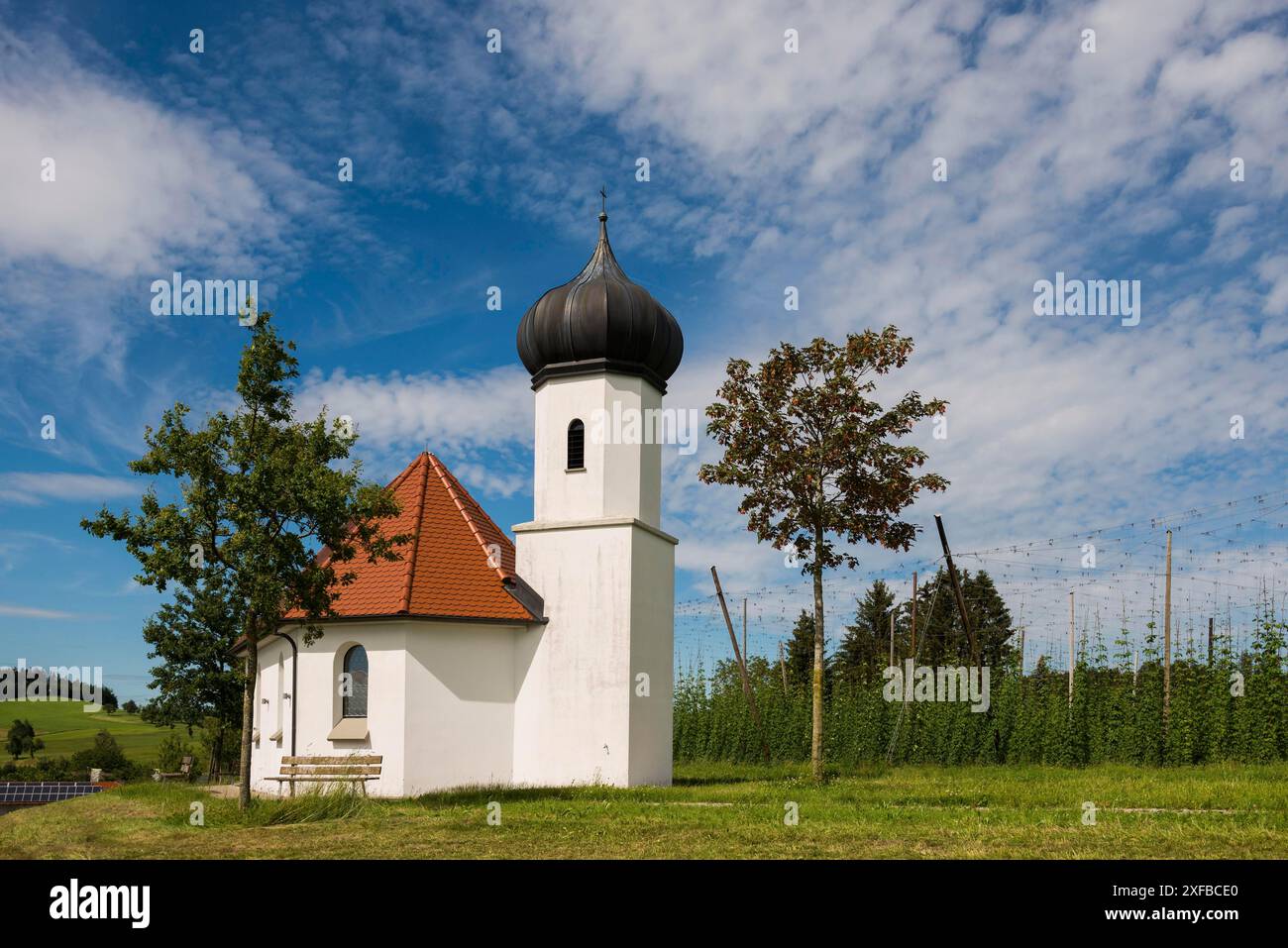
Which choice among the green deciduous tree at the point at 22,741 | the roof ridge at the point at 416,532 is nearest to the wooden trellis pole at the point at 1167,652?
the roof ridge at the point at 416,532

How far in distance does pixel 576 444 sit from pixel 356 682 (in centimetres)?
673

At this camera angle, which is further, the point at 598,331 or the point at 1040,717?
the point at 1040,717

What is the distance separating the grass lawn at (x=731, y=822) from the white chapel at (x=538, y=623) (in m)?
1.25

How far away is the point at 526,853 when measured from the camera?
38.9 feet

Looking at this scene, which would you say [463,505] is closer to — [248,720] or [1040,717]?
[248,720]

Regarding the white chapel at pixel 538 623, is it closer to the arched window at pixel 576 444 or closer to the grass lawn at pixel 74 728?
the arched window at pixel 576 444

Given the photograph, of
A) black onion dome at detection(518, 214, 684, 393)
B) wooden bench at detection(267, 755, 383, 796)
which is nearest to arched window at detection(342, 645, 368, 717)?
wooden bench at detection(267, 755, 383, 796)

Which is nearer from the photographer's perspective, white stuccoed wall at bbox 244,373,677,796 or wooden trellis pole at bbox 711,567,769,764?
white stuccoed wall at bbox 244,373,677,796

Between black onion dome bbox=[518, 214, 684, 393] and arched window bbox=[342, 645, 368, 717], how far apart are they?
278 inches

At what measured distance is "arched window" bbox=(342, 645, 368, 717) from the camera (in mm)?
21469

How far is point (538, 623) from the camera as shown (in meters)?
22.3

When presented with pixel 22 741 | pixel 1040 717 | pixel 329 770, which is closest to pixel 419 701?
pixel 329 770

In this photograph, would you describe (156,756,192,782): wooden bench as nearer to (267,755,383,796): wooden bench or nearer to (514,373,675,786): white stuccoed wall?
(267,755,383,796): wooden bench
